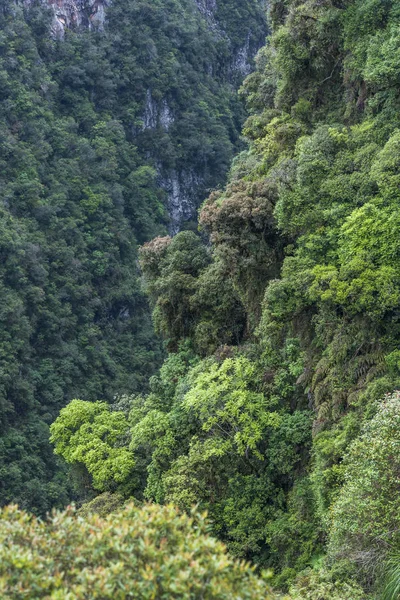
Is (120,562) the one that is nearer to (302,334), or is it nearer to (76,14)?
(302,334)

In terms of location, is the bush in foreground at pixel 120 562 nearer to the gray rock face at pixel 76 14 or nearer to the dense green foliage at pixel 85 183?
the dense green foliage at pixel 85 183

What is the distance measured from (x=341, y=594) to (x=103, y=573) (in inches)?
202

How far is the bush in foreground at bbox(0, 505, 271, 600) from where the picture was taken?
5.15 metres

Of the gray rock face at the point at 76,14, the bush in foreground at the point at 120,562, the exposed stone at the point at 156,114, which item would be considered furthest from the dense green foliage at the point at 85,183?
the bush in foreground at the point at 120,562

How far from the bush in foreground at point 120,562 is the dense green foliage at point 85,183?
2286 cm

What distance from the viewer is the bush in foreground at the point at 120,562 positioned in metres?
5.15

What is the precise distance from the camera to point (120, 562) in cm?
526

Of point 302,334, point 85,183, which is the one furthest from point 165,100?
point 302,334

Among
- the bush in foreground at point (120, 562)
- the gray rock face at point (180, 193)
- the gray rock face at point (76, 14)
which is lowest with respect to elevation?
the bush in foreground at point (120, 562)

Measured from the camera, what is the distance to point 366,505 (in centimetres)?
890

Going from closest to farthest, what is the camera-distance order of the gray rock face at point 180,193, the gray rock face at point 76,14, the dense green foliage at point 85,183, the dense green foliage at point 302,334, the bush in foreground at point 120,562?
the bush in foreground at point 120,562 → the dense green foliage at point 302,334 → the dense green foliage at point 85,183 → the gray rock face at point 76,14 → the gray rock face at point 180,193

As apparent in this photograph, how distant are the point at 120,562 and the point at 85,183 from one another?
4195 cm

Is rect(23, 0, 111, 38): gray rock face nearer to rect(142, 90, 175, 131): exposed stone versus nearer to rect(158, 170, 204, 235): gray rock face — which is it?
rect(142, 90, 175, 131): exposed stone

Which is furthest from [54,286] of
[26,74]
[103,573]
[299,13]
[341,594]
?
[103,573]
